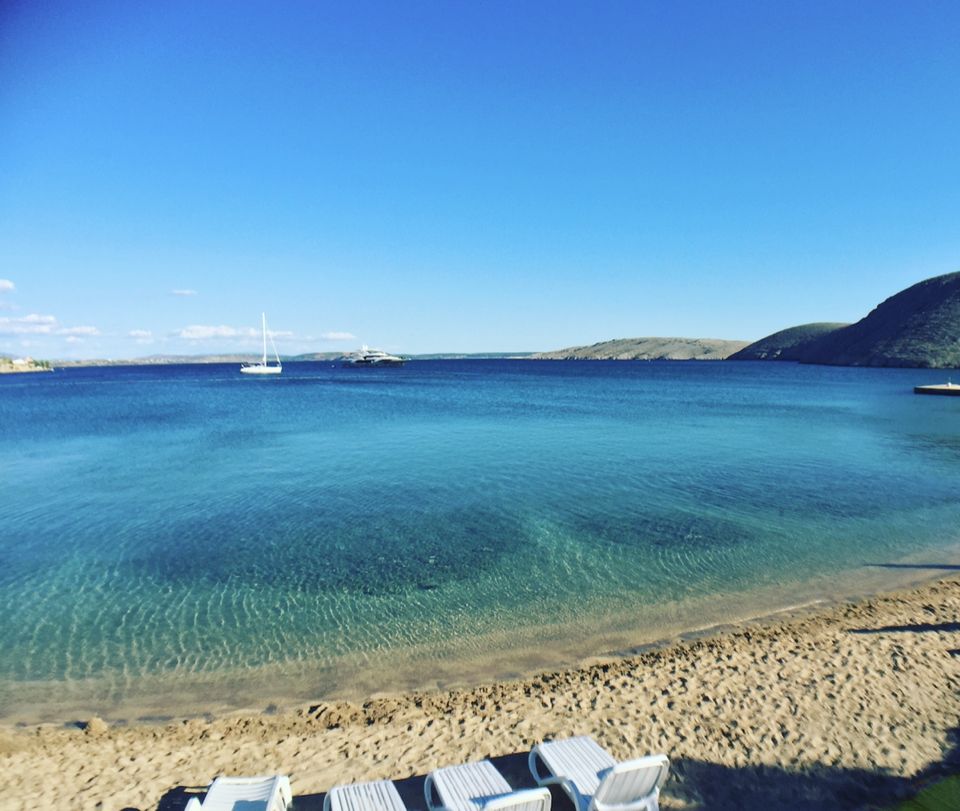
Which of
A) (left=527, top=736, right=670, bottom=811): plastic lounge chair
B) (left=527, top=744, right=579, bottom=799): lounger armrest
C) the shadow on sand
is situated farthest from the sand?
(left=527, top=736, right=670, bottom=811): plastic lounge chair

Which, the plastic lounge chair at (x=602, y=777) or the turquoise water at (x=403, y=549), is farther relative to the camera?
the turquoise water at (x=403, y=549)

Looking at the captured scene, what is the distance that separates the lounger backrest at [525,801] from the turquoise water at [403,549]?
3.99 m

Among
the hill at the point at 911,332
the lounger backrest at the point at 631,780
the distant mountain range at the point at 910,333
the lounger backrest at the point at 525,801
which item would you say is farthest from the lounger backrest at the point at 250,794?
the hill at the point at 911,332

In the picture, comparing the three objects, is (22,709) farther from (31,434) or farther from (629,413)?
(629,413)

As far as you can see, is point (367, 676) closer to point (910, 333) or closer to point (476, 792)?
point (476, 792)

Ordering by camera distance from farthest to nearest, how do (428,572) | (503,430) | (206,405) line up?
1. (206,405)
2. (503,430)
3. (428,572)

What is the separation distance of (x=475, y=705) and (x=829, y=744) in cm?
474

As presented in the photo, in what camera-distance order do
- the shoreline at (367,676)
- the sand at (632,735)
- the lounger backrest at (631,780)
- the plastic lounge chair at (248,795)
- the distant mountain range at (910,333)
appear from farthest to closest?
the distant mountain range at (910,333) → the shoreline at (367,676) → the sand at (632,735) → the plastic lounge chair at (248,795) → the lounger backrest at (631,780)

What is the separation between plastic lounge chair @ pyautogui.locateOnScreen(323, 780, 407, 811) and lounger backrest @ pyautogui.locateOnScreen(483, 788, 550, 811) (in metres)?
1.10

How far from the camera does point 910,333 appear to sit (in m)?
144

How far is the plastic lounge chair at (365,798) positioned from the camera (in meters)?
5.61

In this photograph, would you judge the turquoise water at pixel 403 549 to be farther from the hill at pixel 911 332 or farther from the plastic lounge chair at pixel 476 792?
the hill at pixel 911 332

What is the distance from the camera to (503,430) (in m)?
38.7

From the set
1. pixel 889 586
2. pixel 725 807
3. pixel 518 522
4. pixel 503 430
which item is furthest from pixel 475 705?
pixel 503 430
